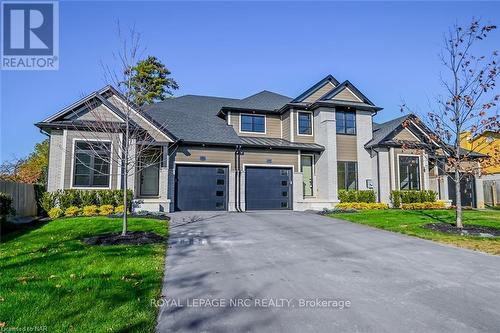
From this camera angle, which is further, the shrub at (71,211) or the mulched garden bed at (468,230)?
the shrub at (71,211)

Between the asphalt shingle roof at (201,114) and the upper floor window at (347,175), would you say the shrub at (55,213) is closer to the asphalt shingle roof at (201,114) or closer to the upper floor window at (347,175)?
the asphalt shingle roof at (201,114)

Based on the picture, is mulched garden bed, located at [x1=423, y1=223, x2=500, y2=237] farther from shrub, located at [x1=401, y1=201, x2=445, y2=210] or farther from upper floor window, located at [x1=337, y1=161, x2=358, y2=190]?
upper floor window, located at [x1=337, y1=161, x2=358, y2=190]

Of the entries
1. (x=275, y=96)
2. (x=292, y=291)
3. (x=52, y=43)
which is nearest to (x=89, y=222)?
(x=52, y=43)

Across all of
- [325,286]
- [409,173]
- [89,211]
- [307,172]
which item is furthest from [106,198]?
[409,173]

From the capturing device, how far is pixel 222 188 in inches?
719

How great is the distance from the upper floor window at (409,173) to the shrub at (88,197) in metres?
16.7

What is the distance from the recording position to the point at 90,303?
4316 mm

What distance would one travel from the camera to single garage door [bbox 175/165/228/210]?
1747 centimetres

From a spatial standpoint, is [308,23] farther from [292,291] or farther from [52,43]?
[292,291]

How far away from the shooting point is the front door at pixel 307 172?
2020cm

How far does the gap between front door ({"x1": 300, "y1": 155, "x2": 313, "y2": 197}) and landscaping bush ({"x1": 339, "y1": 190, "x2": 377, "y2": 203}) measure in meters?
1.97

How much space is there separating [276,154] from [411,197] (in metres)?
8.26

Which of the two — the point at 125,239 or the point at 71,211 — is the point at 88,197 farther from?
the point at 125,239

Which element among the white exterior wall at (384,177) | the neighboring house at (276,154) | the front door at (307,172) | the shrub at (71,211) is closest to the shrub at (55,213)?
the shrub at (71,211)
